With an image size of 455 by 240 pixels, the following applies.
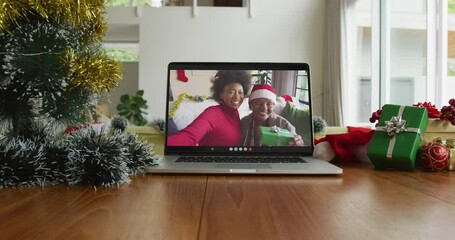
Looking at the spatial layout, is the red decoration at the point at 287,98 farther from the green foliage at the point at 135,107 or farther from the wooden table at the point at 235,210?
the green foliage at the point at 135,107

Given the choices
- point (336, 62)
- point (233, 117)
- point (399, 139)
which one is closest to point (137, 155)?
point (233, 117)

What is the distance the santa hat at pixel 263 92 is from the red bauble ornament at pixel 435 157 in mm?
324

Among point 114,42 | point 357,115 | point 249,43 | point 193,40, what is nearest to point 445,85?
point 357,115

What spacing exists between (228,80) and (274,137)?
17 cm

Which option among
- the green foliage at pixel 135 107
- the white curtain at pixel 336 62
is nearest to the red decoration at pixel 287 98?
the white curtain at pixel 336 62

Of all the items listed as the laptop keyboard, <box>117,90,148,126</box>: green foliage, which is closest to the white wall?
<box>117,90,148,126</box>: green foliage

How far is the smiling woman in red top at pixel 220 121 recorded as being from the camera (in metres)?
0.93

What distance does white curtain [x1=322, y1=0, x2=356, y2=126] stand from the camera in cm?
470

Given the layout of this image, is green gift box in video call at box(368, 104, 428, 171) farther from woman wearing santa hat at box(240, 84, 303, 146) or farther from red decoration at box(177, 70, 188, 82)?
red decoration at box(177, 70, 188, 82)

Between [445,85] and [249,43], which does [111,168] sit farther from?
[249,43]

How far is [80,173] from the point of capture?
2.02 ft

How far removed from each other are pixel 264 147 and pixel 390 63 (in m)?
3.67

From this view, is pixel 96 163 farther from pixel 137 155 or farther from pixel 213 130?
pixel 213 130

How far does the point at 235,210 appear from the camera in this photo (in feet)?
1.51
